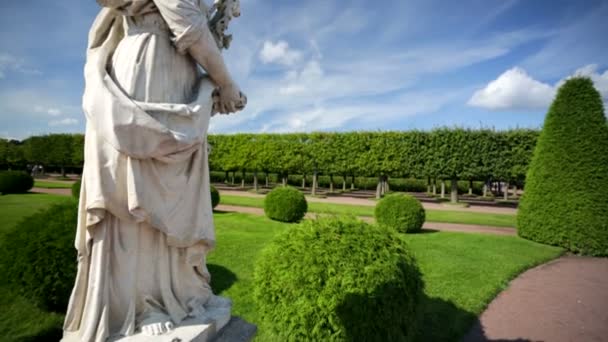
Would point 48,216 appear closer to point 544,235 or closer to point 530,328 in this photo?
point 530,328

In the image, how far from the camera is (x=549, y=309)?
6.20m

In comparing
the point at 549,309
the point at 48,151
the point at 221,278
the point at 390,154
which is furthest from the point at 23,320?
the point at 48,151

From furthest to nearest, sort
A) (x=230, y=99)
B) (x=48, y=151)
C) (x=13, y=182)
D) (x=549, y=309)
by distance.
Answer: (x=48, y=151)
(x=13, y=182)
(x=549, y=309)
(x=230, y=99)

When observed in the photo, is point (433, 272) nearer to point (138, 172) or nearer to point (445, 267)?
point (445, 267)

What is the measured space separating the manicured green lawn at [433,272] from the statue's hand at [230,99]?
3.44m

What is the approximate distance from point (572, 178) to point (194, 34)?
44.6 ft

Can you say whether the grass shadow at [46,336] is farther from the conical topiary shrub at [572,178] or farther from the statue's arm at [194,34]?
the conical topiary shrub at [572,178]

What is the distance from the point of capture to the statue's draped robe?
70.9 inches

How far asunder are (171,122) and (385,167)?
26159mm

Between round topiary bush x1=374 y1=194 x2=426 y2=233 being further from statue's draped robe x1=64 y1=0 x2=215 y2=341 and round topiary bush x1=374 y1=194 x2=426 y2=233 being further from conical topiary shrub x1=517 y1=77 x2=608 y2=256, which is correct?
statue's draped robe x1=64 y1=0 x2=215 y2=341

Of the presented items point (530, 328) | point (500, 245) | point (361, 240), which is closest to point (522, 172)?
point (500, 245)

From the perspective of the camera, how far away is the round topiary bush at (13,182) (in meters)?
20.3

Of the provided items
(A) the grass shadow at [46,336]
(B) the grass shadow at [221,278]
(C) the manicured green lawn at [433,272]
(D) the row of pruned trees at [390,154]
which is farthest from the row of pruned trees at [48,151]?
(A) the grass shadow at [46,336]

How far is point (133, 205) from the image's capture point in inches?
71.2
